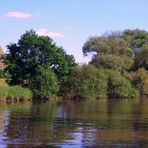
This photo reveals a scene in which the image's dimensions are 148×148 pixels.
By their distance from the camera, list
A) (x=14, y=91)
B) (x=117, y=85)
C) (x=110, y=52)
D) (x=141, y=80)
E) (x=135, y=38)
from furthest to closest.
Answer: (x=135, y=38) → (x=110, y=52) → (x=141, y=80) → (x=117, y=85) → (x=14, y=91)

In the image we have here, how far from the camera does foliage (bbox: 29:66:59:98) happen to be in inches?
3211

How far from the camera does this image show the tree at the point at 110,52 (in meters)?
110

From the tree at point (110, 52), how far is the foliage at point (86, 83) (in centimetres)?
1127

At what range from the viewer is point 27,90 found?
79250mm

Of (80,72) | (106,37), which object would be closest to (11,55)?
(80,72)

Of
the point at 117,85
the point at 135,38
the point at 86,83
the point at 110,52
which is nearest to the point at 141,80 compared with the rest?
the point at 110,52

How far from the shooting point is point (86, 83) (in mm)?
93062

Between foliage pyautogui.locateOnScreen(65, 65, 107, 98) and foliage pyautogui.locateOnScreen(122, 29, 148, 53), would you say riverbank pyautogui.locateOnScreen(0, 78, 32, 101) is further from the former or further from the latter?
foliage pyautogui.locateOnScreen(122, 29, 148, 53)

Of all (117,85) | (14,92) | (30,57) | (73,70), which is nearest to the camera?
(14,92)

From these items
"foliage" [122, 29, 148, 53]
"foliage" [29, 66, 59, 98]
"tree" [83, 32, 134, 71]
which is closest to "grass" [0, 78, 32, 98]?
"foliage" [29, 66, 59, 98]

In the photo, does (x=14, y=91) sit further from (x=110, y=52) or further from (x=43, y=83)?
(x=110, y=52)

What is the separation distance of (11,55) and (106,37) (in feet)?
120

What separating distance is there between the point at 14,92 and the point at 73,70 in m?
18.9

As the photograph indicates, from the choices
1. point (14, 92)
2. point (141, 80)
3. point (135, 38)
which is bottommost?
point (14, 92)
